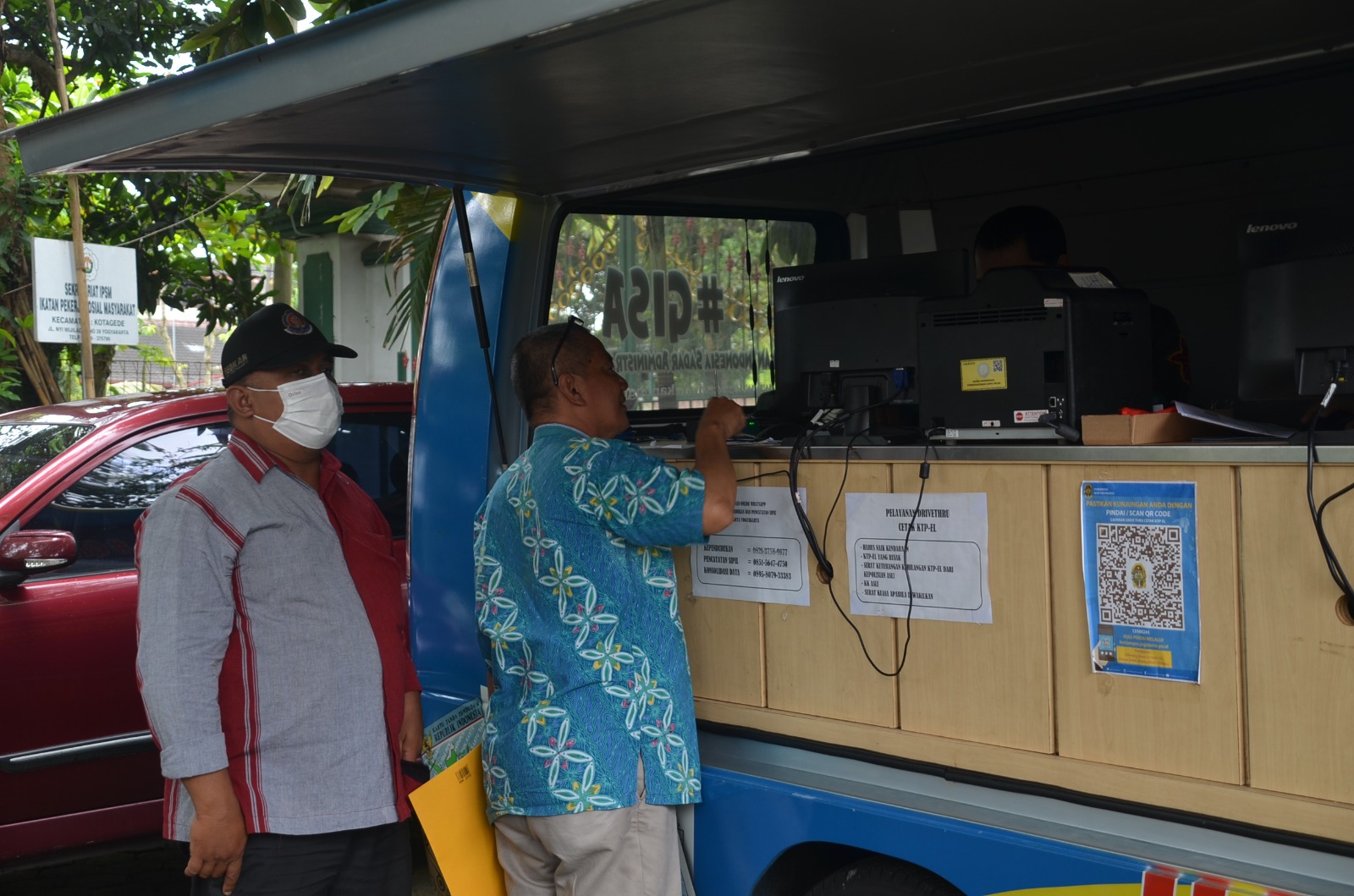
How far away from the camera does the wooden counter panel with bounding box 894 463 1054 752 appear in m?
2.26

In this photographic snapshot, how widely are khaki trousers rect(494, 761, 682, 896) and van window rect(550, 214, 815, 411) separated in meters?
1.49

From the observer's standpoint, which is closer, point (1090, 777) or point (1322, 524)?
point (1322, 524)

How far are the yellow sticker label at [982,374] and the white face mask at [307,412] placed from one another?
1.38 m

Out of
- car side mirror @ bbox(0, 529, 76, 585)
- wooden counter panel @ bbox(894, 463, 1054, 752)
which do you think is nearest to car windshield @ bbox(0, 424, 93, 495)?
car side mirror @ bbox(0, 529, 76, 585)

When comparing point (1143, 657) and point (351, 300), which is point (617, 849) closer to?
point (1143, 657)

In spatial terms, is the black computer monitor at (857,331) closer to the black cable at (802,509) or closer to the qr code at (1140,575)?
the black cable at (802,509)

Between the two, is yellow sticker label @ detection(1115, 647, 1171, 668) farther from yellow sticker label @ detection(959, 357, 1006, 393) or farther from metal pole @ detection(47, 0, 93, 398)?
metal pole @ detection(47, 0, 93, 398)

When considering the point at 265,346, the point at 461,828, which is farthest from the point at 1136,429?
the point at 265,346

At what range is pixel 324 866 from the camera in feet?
8.61

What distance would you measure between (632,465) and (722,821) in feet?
2.65

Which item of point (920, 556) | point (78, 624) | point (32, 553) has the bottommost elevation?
point (78, 624)

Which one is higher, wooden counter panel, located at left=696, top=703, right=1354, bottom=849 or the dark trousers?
wooden counter panel, located at left=696, top=703, right=1354, bottom=849

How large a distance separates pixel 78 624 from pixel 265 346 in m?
2.47

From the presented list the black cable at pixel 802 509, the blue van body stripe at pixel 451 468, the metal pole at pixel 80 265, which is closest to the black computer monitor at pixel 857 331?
the black cable at pixel 802 509
